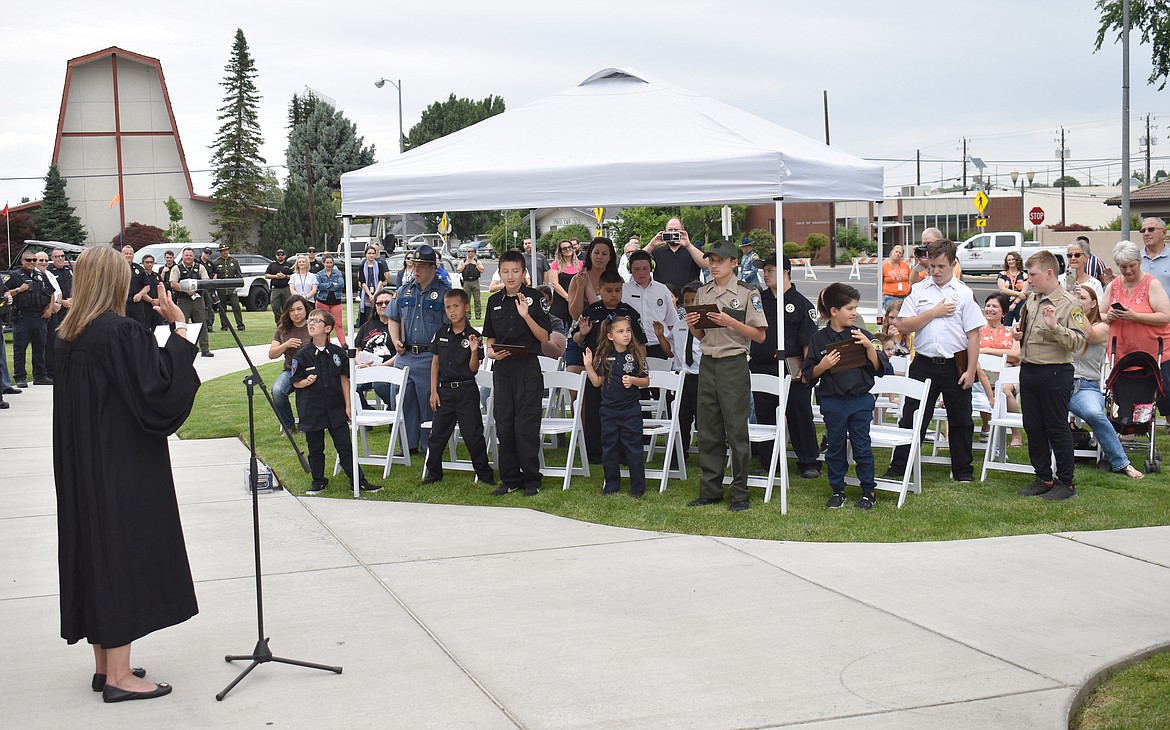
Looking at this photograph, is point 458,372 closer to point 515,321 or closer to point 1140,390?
point 515,321

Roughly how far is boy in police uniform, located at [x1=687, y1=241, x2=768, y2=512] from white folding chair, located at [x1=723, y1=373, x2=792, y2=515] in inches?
9.9

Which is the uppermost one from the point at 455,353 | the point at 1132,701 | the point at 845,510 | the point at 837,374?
the point at 455,353

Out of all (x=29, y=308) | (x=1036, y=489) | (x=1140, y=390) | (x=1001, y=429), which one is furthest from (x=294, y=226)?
(x=1036, y=489)

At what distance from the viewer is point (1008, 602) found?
5.85 metres

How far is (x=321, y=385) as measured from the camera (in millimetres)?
8672

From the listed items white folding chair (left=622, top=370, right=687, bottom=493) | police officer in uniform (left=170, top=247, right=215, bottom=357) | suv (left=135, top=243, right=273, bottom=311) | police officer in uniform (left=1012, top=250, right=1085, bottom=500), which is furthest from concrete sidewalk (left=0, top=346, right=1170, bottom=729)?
suv (left=135, top=243, right=273, bottom=311)

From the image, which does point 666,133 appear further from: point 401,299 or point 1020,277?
point 1020,277

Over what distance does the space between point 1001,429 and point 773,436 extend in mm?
2143

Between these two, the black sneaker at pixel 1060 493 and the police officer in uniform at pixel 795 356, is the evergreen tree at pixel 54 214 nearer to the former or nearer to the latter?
the police officer in uniform at pixel 795 356

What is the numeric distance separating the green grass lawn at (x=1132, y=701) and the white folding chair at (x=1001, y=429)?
3864 mm

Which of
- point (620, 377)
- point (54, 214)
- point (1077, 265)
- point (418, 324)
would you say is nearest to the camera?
point (620, 377)

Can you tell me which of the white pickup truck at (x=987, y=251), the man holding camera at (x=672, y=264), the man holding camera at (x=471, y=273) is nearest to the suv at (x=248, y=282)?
the man holding camera at (x=471, y=273)

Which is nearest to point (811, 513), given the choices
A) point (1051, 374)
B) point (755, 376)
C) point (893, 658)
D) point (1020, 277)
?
point (755, 376)

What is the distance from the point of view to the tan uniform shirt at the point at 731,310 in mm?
7867
